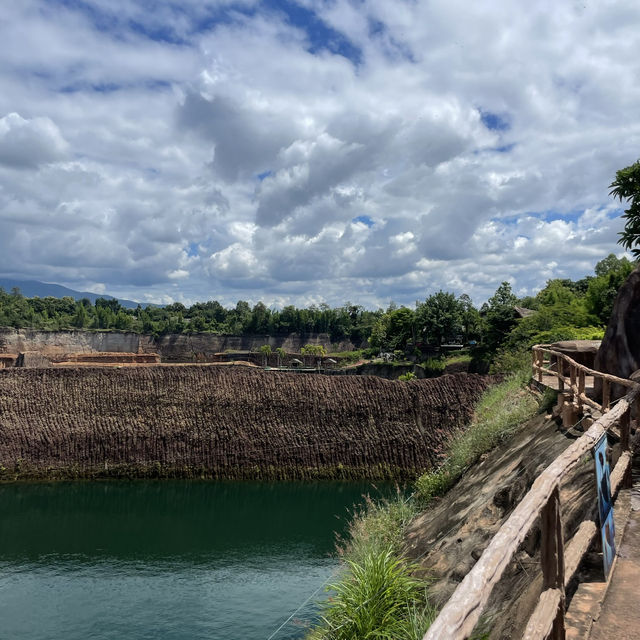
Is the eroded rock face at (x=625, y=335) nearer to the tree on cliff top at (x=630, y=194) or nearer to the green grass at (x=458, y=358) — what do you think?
the tree on cliff top at (x=630, y=194)

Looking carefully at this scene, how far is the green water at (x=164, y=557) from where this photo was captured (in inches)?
380

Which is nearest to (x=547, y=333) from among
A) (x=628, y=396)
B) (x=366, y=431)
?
(x=366, y=431)

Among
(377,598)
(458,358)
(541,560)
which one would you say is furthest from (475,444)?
(458,358)

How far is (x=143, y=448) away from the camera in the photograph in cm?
1972

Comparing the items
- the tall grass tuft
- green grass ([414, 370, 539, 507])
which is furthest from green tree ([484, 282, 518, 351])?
the tall grass tuft

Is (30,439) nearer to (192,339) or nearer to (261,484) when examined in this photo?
(261,484)

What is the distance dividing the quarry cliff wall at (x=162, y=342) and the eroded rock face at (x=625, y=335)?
70599 millimetres

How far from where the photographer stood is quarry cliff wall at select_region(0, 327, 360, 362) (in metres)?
72.0

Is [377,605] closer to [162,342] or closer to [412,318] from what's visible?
[412,318]

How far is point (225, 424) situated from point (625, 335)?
15.1 metres

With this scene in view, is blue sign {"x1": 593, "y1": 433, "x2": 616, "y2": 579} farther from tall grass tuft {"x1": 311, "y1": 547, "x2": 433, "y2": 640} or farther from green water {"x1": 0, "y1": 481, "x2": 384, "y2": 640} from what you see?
green water {"x1": 0, "y1": 481, "x2": 384, "y2": 640}

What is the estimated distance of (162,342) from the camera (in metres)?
87.7

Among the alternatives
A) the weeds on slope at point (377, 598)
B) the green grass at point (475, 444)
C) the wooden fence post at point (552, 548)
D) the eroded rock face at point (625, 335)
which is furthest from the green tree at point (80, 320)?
the wooden fence post at point (552, 548)

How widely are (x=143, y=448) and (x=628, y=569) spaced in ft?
61.1
